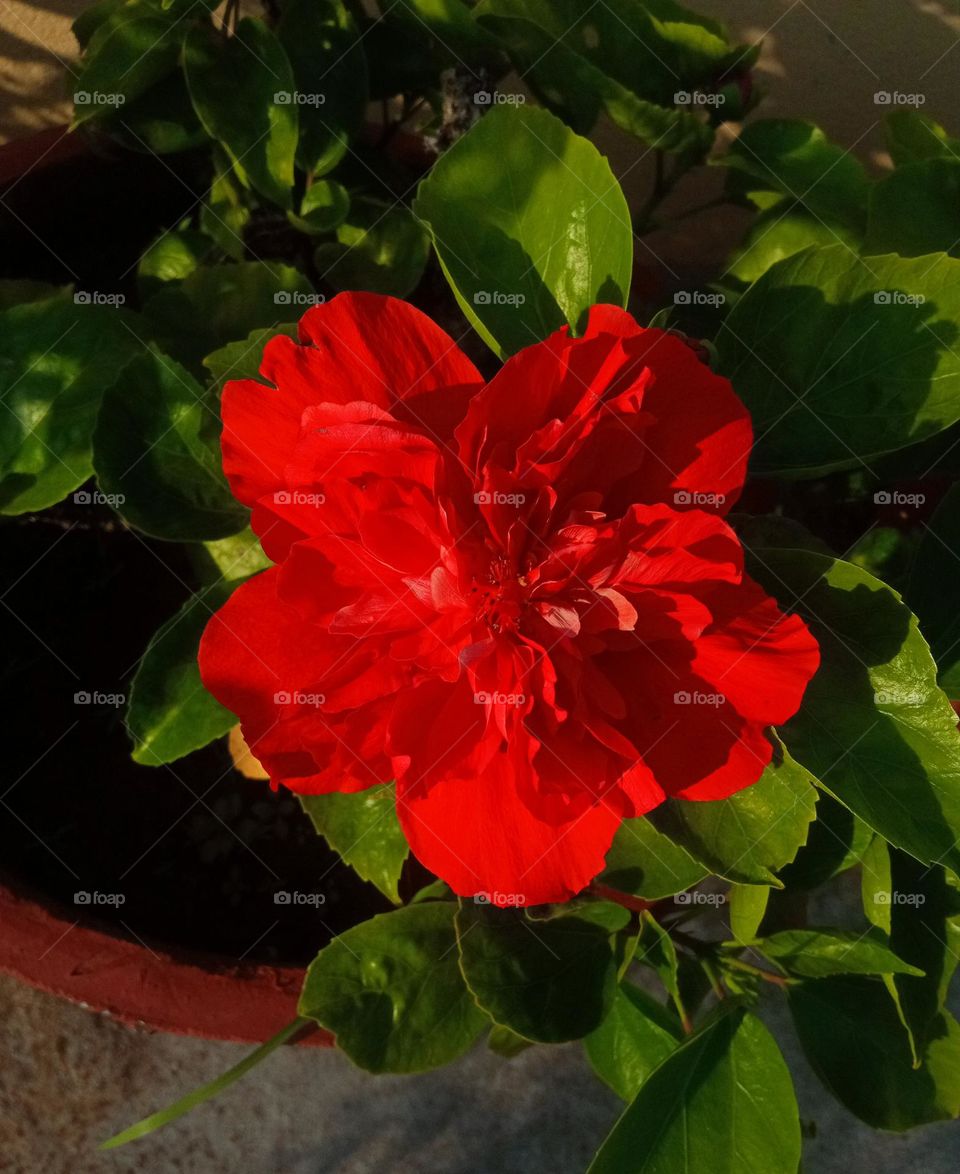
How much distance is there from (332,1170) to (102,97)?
892 millimetres

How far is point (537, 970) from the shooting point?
0.59m

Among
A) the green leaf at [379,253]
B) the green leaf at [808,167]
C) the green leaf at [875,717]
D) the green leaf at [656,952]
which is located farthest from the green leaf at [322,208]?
the green leaf at [656,952]

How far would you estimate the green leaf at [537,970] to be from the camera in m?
0.56

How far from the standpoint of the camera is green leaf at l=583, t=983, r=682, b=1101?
644 millimetres

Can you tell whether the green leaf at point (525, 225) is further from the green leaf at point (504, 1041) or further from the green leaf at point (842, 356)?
the green leaf at point (504, 1041)

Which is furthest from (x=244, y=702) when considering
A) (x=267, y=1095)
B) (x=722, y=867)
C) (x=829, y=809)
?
(x=267, y=1095)

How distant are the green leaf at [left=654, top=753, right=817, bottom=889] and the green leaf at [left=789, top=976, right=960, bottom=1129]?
18cm

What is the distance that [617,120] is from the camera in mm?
632

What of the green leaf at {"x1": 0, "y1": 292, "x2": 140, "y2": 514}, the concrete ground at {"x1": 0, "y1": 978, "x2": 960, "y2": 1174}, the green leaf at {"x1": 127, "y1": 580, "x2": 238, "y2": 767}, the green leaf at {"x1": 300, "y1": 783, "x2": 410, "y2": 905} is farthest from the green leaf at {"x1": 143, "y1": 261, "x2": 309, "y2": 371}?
Result: the concrete ground at {"x1": 0, "y1": 978, "x2": 960, "y2": 1174}

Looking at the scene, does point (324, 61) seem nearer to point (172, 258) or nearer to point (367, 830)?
point (172, 258)

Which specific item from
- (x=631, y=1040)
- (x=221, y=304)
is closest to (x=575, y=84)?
(x=221, y=304)

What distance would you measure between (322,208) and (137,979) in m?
0.49

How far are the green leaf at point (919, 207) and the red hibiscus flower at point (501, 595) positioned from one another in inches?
10.0

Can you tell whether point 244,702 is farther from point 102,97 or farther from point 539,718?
point 102,97
